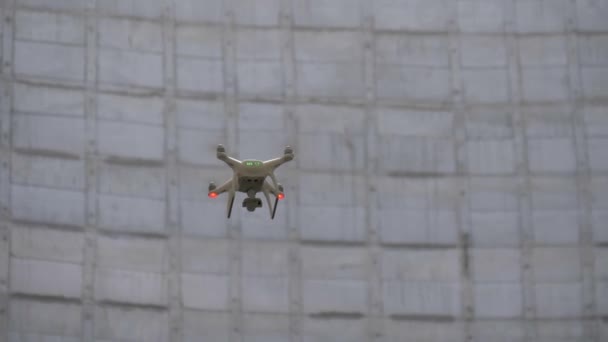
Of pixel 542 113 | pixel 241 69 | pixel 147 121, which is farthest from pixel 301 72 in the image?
pixel 542 113

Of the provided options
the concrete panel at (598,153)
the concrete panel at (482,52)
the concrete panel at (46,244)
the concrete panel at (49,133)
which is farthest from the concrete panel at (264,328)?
the concrete panel at (598,153)

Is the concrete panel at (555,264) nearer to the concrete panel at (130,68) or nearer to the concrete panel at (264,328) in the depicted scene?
the concrete panel at (264,328)

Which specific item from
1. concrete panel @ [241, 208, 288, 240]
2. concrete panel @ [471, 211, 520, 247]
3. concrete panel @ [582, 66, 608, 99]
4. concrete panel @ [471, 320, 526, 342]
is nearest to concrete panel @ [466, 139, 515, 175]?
concrete panel @ [471, 211, 520, 247]

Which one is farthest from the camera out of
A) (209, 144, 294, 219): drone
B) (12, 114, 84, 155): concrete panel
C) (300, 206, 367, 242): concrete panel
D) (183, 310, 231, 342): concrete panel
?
(300, 206, 367, 242): concrete panel

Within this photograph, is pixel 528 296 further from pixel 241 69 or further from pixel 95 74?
pixel 95 74

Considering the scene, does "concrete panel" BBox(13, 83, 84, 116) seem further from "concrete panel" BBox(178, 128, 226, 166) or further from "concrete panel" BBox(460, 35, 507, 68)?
"concrete panel" BBox(460, 35, 507, 68)
